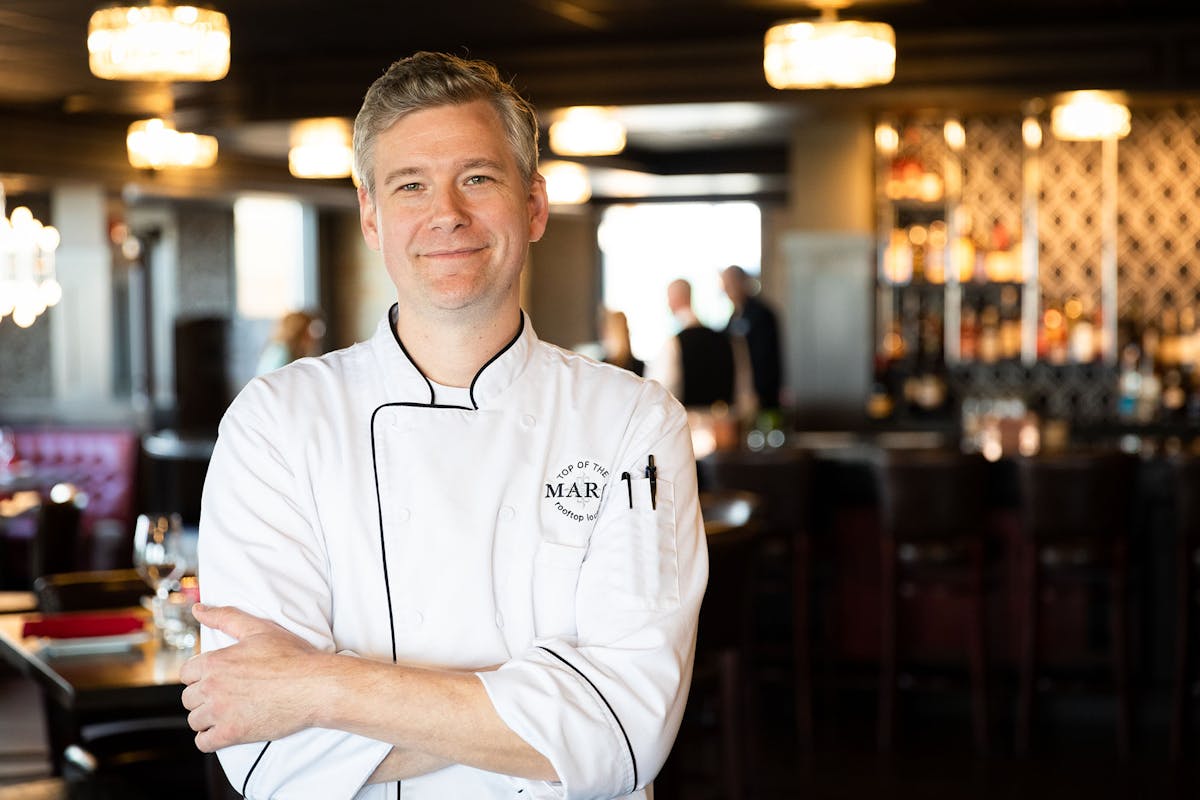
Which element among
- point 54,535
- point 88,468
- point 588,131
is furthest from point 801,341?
point 54,535

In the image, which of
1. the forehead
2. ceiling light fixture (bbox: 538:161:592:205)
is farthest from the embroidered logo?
ceiling light fixture (bbox: 538:161:592:205)

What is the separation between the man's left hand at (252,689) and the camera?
1.61 meters

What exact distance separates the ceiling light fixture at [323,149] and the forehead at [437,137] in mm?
7220

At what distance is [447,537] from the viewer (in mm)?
1732

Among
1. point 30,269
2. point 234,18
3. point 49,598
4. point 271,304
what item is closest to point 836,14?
point 234,18

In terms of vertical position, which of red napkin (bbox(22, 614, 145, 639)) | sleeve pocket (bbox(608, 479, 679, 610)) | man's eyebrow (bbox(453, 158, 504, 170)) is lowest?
red napkin (bbox(22, 614, 145, 639))

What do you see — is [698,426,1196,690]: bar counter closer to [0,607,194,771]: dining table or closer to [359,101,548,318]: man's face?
[0,607,194,771]: dining table

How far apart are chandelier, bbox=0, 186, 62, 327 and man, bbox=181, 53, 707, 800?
10.1m

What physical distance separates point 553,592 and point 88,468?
294 inches

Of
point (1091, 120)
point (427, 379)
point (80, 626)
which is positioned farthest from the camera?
point (1091, 120)

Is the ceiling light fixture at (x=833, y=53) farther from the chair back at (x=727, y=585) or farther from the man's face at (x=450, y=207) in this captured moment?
the man's face at (x=450, y=207)

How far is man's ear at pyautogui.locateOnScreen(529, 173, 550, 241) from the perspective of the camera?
1914 mm

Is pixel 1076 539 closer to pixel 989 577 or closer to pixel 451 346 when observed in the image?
pixel 989 577

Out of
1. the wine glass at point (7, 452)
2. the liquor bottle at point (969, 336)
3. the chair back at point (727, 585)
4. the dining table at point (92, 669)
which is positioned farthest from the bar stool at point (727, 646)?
the wine glass at point (7, 452)
